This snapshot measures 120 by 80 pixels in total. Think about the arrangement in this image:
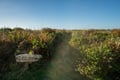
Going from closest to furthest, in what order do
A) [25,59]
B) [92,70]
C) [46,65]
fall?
[92,70] < [25,59] < [46,65]

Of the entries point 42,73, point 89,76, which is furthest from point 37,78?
point 89,76

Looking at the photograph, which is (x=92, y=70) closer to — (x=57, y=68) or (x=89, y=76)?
(x=89, y=76)

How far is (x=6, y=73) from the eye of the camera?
25.2ft

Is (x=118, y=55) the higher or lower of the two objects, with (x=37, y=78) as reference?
higher

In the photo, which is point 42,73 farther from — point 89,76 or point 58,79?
point 89,76

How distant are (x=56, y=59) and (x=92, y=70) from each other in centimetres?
253

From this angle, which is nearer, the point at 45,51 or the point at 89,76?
the point at 89,76

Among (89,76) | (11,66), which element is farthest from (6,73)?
(89,76)

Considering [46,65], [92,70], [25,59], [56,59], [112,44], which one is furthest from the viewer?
[56,59]

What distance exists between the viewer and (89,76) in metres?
7.08

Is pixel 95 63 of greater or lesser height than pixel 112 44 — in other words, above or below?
below

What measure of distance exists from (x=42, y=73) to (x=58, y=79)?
2.34 feet

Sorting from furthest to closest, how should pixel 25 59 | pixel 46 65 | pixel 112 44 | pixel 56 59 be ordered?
pixel 56 59, pixel 46 65, pixel 25 59, pixel 112 44

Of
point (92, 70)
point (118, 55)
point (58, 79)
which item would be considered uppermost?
point (118, 55)
